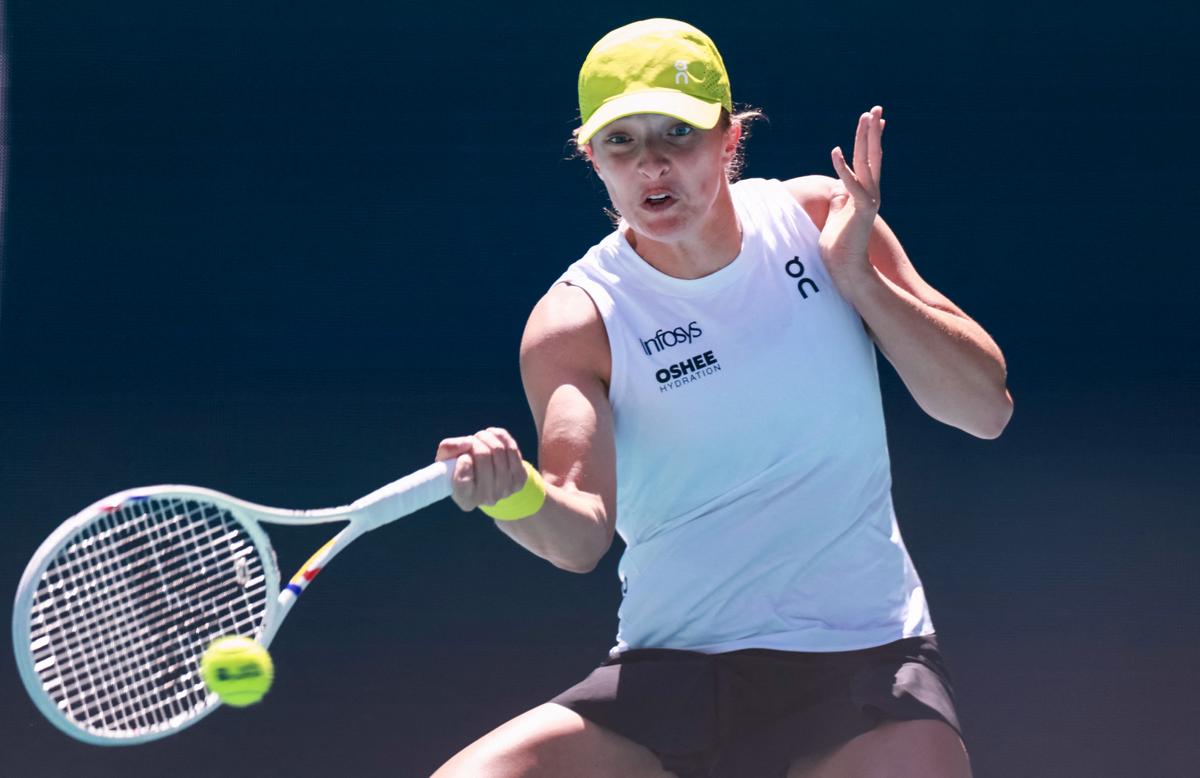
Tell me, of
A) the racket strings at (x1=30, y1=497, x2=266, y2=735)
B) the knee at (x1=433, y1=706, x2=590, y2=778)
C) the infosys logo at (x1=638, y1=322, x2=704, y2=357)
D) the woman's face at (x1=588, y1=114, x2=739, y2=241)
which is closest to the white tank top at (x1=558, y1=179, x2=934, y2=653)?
the infosys logo at (x1=638, y1=322, x2=704, y2=357)

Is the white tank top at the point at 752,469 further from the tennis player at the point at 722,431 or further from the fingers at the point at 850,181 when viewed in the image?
the fingers at the point at 850,181

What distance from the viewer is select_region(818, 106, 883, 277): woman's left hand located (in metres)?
2.48

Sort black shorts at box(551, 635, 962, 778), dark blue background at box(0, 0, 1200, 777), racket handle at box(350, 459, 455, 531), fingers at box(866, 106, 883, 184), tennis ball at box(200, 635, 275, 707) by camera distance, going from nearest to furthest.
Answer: tennis ball at box(200, 635, 275, 707) → racket handle at box(350, 459, 455, 531) → black shorts at box(551, 635, 962, 778) → fingers at box(866, 106, 883, 184) → dark blue background at box(0, 0, 1200, 777)

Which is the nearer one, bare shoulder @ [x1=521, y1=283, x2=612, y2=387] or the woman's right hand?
the woman's right hand

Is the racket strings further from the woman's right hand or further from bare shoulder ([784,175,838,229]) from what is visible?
bare shoulder ([784,175,838,229])

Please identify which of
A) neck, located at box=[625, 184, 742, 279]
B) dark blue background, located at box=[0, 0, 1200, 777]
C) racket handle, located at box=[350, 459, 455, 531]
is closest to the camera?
racket handle, located at box=[350, 459, 455, 531]

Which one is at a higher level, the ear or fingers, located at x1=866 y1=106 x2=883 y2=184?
the ear

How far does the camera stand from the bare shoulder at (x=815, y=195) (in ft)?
8.82

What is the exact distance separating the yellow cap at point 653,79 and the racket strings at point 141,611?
86 centimetres

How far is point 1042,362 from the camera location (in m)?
3.72

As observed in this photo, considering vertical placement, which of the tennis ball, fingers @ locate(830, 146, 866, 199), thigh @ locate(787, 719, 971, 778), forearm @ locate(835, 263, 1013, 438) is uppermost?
fingers @ locate(830, 146, 866, 199)

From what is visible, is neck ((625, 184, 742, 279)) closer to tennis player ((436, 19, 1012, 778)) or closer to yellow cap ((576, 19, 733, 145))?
tennis player ((436, 19, 1012, 778))

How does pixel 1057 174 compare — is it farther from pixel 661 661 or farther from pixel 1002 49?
pixel 661 661

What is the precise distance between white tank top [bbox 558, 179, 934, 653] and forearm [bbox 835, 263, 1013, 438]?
0.10 metres
